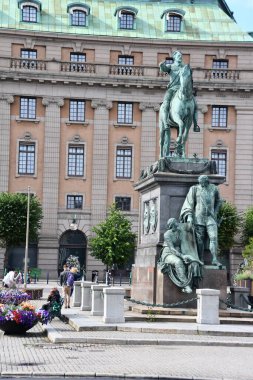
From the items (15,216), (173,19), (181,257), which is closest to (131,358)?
(181,257)

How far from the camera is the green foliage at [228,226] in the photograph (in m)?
63.9

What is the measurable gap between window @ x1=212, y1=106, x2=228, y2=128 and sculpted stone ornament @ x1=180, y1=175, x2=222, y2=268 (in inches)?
1760

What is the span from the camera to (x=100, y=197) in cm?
6806

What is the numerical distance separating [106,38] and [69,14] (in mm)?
4485

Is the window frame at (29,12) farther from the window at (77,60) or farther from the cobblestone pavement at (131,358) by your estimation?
the cobblestone pavement at (131,358)

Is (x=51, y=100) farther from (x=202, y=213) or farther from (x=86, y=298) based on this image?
(x=202, y=213)

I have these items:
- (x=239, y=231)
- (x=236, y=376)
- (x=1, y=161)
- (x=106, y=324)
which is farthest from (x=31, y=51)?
(x=236, y=376)

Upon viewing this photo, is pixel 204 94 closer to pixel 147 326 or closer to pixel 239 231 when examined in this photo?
pixel 239 231

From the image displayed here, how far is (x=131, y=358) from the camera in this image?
667 inches

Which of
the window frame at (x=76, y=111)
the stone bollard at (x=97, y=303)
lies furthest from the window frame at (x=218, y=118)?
the stone bollard at (x=97, y=303)

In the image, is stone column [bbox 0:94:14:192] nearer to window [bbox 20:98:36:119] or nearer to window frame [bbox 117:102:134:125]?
window [bbox 20:98:36:119]

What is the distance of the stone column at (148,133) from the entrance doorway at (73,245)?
7.49 metres

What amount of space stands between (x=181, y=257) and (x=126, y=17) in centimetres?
5100

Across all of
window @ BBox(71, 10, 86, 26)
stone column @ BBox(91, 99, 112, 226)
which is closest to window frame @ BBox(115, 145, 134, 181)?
stone column @ BBox(91, 99, 112, 226)
